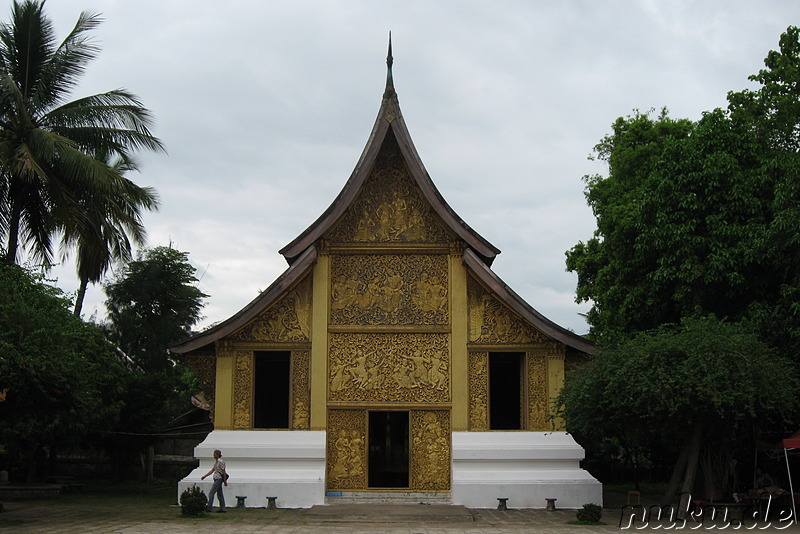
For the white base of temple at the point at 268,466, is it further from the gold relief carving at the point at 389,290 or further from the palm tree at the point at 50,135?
the palm tree at the point at 50,135

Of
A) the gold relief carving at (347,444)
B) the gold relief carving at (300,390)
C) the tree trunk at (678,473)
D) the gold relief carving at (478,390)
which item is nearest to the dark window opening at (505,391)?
the gold relief carving at (478,390)

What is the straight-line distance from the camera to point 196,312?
34156 mm

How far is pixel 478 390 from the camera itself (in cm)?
1570

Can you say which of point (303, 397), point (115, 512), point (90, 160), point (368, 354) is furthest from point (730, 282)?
point (90, 160)

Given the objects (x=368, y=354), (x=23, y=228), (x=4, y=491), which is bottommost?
(x=4, y=491)

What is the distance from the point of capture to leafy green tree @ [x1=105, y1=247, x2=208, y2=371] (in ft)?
104

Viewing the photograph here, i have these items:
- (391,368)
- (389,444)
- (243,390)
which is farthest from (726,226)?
(243,390)

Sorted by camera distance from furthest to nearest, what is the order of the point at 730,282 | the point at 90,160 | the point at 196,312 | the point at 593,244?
1. the point at 196,312
2. the point at 593,244
3. the point at 90,160
4. the point at 730,282

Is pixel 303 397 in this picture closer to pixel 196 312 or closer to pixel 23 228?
pixel 23 228

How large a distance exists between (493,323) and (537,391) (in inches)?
60.5

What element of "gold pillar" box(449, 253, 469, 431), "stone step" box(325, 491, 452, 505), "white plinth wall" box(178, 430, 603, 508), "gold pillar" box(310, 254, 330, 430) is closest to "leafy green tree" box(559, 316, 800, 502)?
"white plinth wall" box(178, 430, 603, 508)

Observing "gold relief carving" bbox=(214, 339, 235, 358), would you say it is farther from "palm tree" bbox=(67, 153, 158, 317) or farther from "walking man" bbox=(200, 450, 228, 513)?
"palm tree" bbox=(67, 153, 158, 317)

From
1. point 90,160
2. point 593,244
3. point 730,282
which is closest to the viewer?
point 730,282

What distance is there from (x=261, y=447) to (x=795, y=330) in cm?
1008
